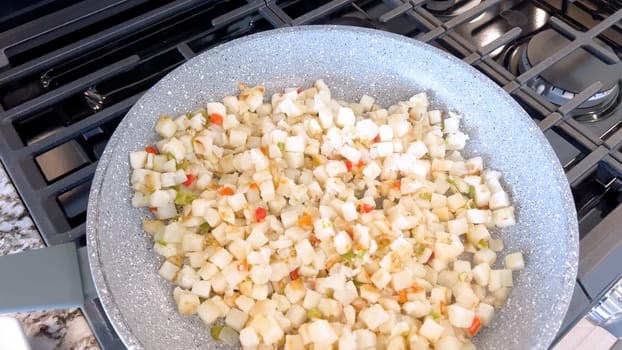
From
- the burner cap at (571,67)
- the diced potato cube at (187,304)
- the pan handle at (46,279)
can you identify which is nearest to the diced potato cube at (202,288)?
the diced potato cube at (187,304)

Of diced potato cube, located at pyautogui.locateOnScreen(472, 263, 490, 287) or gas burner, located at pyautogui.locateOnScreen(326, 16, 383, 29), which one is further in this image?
gas burner, located at pyautogui.locateOnScreen(326, 16, 383, 29)

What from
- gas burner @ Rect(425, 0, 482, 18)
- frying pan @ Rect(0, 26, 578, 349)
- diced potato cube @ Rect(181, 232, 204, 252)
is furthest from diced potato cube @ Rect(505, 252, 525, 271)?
gas burner @ Rect(425, 0, 482, 18)

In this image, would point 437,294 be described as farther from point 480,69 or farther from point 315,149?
point 480,69

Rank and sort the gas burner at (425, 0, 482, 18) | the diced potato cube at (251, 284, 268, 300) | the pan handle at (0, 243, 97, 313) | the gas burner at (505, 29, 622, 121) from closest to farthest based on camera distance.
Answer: the pan handle at (0, 243, 97, 313) → the diced potato cube at (251, 284, 268, 300) → the gas burner at (505, 29, 622, 121) → the gas burner at (425, 0, 482, 18)

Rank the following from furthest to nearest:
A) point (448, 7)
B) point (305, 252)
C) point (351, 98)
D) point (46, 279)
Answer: point (448, 7) → point (351, 98) → point (305, 252) → point (46, 279)

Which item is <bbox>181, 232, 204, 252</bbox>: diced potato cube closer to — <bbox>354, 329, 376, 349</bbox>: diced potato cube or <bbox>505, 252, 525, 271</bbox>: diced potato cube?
<bbox>354, 329, 376, 349</bbox>: diced potato cube

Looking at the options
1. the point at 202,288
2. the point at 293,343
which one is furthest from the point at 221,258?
the point at 293,343

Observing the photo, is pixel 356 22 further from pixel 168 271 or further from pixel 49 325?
pixel 49 325

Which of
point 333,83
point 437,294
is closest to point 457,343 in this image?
point 437,294
